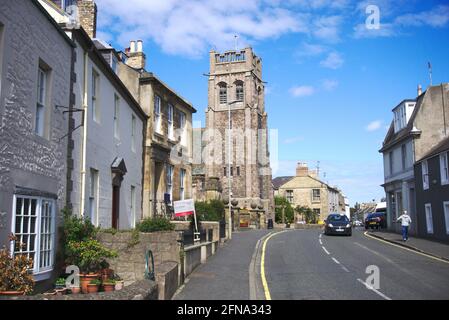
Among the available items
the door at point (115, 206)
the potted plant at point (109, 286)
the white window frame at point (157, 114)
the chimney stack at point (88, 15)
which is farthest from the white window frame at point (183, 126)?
the potted plant at point (109, 286)

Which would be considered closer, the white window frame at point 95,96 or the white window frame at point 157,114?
the white window frame at point 95,96

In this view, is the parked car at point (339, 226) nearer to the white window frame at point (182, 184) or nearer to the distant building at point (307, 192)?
the white window frame at point (182, 184)

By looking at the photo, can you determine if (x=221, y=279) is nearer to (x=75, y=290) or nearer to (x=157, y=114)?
(x=75, y=290)

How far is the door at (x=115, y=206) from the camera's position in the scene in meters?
17.6

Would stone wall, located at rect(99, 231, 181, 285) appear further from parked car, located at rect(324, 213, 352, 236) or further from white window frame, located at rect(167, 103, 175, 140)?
parked car, located at rect(324, 213, 352, 236)

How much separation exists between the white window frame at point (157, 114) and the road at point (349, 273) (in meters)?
8.35

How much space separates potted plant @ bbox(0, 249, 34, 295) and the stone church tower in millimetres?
59326

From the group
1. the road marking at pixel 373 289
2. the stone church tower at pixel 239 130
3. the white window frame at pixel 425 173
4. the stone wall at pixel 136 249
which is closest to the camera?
the road marking at pixel 373 289

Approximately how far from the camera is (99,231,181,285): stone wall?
512 inches

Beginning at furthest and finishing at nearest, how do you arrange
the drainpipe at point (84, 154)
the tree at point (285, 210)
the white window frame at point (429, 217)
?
the tree at point (285, 210) → the white window frame at point (429, 217) → the drainpipe at point (84, 154)

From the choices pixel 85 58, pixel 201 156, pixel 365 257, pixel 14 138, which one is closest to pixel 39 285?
pixel 14 138

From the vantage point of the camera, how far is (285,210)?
7562 centimetres

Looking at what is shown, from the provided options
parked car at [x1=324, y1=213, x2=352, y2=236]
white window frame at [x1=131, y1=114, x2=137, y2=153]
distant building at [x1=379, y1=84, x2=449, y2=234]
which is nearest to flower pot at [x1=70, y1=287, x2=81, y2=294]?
white window frame at [x1=131, y1=114, x2=137, y2=153]

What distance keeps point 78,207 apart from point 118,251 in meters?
1.73
